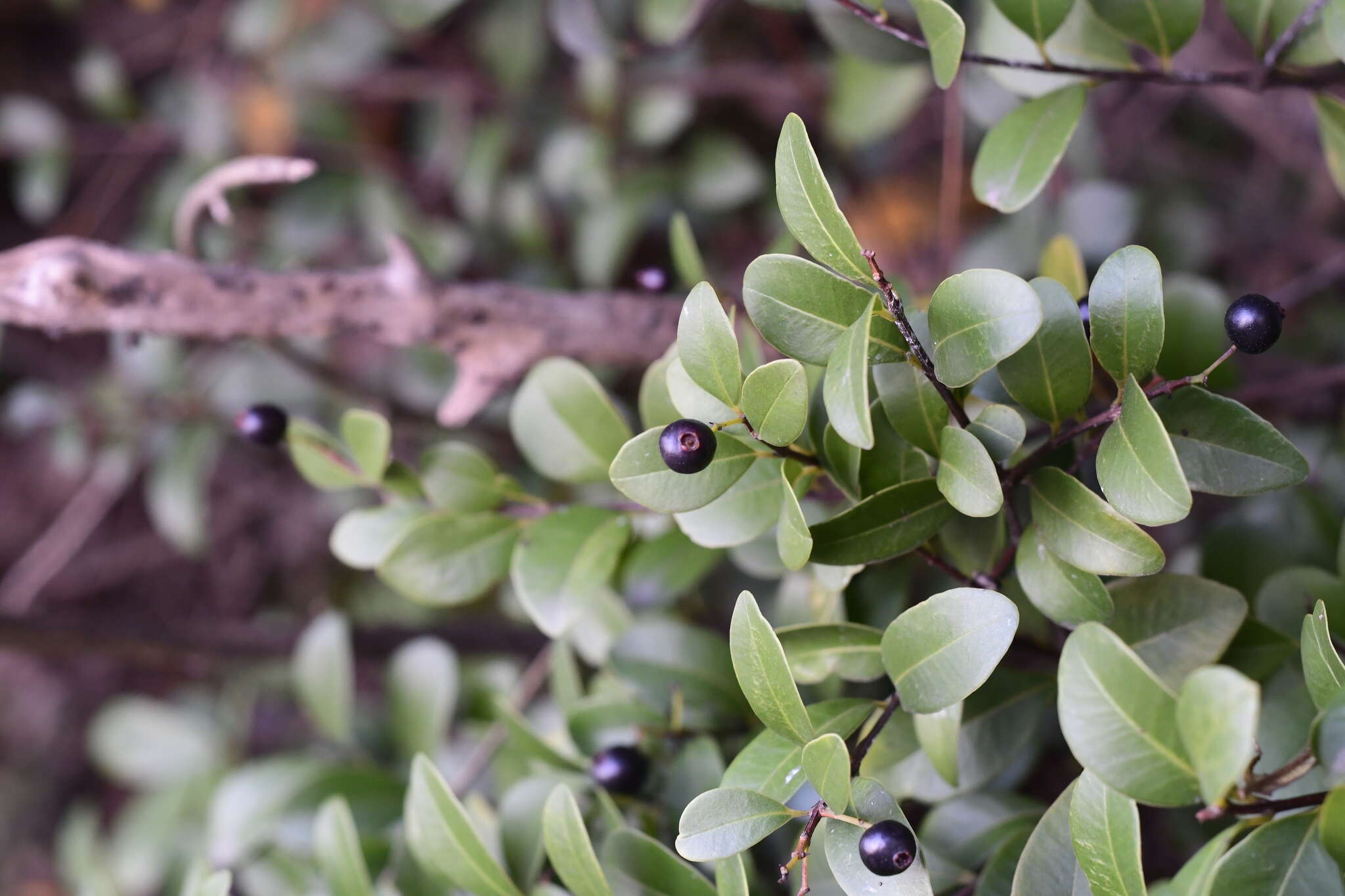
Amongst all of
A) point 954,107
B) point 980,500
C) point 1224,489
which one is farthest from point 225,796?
point 954,107

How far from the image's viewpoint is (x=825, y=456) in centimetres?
58

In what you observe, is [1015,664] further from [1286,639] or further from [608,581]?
[608,581]

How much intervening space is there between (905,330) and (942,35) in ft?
0.73

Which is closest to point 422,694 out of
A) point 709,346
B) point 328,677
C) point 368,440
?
point 328,677

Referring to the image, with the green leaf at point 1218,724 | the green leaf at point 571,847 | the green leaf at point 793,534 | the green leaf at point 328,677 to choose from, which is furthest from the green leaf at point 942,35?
the green leaf at point 328,677

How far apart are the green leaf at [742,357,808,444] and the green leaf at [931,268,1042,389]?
0.08 meters

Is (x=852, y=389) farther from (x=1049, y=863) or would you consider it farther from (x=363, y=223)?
(x=363, y=223)

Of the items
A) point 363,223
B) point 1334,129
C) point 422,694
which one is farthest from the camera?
point 363,223

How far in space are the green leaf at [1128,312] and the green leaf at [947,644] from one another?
16 cm

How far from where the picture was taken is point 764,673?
502mm

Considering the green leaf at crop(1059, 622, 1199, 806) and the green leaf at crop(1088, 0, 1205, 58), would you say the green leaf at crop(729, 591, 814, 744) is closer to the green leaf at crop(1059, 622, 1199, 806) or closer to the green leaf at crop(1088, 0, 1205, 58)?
the green leaf at crop(1059, 622, 1199, 806)

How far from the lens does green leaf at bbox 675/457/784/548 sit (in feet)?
1.98

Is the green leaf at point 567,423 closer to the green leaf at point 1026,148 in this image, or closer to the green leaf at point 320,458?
the green leaf at point 320,458

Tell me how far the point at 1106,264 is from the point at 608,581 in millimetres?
461
